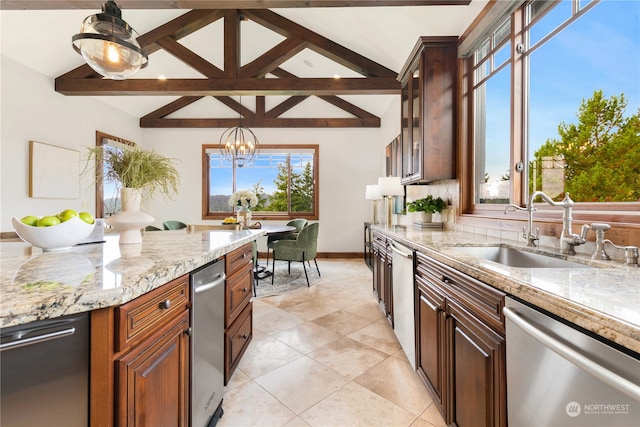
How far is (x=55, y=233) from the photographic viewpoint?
4.05ft

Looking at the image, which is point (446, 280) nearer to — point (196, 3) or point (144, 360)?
point (144, 360)

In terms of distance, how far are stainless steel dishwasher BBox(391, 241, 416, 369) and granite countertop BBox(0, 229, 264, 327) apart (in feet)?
4.07

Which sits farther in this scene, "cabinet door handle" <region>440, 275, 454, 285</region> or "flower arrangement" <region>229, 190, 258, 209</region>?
"flower arrangement" <region>229, 190, 258, 209</region>

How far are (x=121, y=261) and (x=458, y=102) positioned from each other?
2.88 metres

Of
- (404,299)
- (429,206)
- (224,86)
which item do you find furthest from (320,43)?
(404,299)

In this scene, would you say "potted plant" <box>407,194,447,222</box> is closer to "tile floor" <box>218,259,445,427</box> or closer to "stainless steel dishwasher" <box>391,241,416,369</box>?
"stainless steel dishwasher" <box>391,241,416,369</box>

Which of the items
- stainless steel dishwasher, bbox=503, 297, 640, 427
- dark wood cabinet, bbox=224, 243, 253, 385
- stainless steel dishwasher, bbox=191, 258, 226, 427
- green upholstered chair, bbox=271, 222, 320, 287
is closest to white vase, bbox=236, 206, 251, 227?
green upholstered chair, bbox=271, 222, 320, 287

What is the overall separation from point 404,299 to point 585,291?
1.39 metres

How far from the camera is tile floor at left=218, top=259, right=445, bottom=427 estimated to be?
1577mm

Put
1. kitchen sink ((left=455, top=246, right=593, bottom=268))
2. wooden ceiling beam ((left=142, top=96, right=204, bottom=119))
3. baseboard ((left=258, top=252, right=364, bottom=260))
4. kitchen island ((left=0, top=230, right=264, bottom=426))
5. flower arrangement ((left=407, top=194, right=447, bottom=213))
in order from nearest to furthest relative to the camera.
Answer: kitchen island ((left=0, top=230, right=264, bottom=426)), kitchen sink ((left=455, top=246, right=593, bottom=268)), flower arrangement ((left=407, top=194, right=447, bottom=213)), wooden ceiling beam ((left=142, top=96, right=204, bottom=119)), baseboard ((left=258, top=252, right=364, bottom=260))

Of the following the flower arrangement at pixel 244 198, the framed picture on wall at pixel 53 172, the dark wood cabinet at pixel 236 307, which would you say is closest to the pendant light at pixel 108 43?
the dark wood cabinet at pixel 236 307

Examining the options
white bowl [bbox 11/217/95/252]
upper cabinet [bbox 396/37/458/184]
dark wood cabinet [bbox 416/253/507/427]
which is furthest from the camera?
upper cabinet [bbox 396/37/458/184]

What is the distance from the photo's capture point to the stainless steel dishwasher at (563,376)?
0.55 metres

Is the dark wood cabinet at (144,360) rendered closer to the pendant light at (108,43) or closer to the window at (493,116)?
the pendant light at (108,43)
